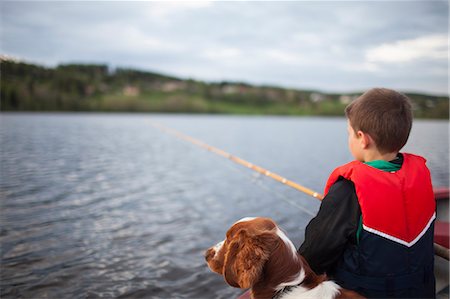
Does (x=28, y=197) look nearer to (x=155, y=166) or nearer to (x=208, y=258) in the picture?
(x=155, y=166)

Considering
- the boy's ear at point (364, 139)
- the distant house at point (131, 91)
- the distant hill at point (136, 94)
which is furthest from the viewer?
the distant house at point (131, 91)

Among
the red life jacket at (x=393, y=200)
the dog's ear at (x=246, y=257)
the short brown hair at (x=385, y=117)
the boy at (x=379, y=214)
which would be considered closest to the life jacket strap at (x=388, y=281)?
the boy at (x=379, y=214)

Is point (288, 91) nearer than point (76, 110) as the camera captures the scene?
No

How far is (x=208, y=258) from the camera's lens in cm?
283

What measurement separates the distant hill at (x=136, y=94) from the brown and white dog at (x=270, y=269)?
92721mm

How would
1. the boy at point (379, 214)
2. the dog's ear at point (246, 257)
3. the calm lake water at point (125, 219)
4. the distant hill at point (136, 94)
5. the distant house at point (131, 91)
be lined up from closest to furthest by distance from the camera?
the dog's ear at point (246, 257), the boy at point (379, 214), the calm lake water at point (125, 219), the distant hill at point (136, 94), the distant house at point (131, 91)

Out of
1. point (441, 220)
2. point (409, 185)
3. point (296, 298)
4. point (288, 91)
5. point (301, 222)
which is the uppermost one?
point (288, 91)

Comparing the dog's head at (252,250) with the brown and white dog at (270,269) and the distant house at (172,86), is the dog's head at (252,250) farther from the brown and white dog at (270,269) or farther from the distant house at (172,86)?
the distant house at (172,86)

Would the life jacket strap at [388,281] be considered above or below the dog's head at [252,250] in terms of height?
below

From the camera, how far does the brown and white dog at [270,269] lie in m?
2.36

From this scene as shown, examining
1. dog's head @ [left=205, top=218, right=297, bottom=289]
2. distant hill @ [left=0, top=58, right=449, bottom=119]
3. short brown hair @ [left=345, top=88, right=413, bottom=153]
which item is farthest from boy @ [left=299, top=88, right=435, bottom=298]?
distant hill @ [left=0, top=58, right=449, bottom=119]

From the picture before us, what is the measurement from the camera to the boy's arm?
2.53 metres

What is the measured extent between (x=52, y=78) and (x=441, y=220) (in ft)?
425

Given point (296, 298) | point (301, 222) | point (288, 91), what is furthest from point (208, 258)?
point (288, 91)
